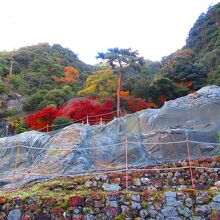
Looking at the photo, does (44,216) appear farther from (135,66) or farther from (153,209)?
(135,66)

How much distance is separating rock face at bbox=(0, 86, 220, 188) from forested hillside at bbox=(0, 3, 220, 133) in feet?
15.3

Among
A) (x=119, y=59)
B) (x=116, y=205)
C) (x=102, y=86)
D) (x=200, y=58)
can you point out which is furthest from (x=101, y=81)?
(x=116, y=205)

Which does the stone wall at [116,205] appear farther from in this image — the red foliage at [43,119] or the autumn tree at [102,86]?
the autumn tree at [102,86]

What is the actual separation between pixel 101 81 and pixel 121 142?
39.6 ft

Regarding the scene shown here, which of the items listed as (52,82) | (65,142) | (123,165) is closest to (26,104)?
(52,82)

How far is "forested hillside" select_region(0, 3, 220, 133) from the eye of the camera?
17.6 meters

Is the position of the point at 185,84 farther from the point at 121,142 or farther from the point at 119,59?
the point at 121,142

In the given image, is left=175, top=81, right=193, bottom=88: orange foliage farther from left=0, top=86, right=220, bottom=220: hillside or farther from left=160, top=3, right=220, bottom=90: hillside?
left=0, top=86, right=220, bottom=220: hillside

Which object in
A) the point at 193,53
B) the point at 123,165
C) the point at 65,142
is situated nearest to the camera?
the point at 123,165

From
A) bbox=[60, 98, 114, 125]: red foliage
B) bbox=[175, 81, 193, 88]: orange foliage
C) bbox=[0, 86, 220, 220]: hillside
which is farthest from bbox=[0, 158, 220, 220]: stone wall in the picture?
bbox=[175, 81, 193, 88]: orange foliage

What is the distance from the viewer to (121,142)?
30.9ft

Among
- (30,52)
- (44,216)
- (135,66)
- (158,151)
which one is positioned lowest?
(44,216)

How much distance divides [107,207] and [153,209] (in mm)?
716

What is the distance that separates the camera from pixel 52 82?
29.0 meters
